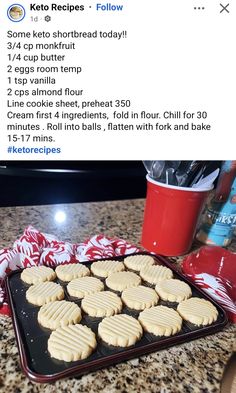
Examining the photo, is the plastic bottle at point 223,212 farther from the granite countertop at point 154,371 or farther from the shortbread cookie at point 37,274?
the shortbread cookie at point 37,274

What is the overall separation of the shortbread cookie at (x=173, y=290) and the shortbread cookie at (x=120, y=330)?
11cm

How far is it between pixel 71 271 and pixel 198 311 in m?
0.28

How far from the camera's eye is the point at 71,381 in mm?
552

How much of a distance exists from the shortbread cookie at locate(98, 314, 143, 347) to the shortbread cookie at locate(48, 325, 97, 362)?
0.02 meters

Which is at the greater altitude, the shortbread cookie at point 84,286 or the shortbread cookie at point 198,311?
the shortbread cookie at point 84,286

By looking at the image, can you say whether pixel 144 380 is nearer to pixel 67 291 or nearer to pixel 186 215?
pixel 67 291

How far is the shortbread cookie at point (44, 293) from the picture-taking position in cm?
69

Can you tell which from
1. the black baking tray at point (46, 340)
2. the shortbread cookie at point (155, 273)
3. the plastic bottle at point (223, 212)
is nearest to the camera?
the black baking tray at point (46, 340)

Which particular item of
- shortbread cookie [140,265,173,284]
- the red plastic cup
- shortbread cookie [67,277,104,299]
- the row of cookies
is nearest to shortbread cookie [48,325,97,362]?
the row of cookies

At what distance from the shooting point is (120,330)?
621mm
